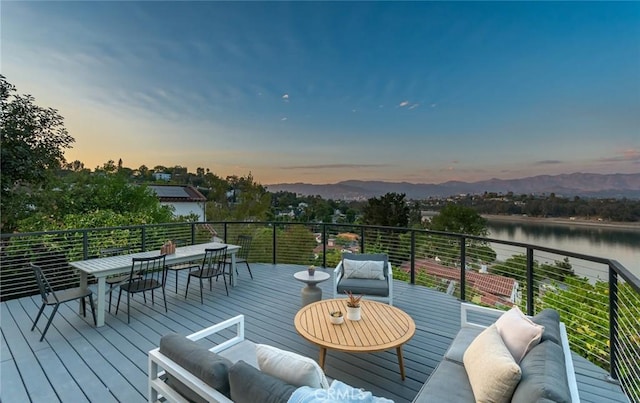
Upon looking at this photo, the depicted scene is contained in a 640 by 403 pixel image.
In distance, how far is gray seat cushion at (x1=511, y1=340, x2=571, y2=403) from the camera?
116 centimetres

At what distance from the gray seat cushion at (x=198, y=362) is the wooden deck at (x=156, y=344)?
3.36 ft

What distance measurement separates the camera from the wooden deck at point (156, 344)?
237 cm

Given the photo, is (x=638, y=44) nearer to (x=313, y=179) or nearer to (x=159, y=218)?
(x=313, y=179)

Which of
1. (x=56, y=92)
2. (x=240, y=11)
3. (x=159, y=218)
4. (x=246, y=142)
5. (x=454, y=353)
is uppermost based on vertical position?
(x=240, y=11)

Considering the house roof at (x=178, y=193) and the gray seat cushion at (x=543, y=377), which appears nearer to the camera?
the gray seat cushion at (x=543, y=377)

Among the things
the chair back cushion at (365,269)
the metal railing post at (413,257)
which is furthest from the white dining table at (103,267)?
the metal railing post at (413,257)

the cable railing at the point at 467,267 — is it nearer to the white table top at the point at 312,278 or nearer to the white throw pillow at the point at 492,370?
the white throw pillow at the point at 492,370

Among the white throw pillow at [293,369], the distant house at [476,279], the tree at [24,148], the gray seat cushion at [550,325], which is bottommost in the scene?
the distant house at [476,279]

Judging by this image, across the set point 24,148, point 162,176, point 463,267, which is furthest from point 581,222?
point 162,176

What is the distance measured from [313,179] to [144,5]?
A: 8269mm

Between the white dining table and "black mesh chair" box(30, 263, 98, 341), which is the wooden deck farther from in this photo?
the white dining table

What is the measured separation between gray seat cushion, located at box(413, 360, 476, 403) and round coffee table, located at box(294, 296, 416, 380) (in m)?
0.47

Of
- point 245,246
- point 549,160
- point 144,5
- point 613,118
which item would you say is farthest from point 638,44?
point 144,5

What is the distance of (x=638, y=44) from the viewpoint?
707cm
